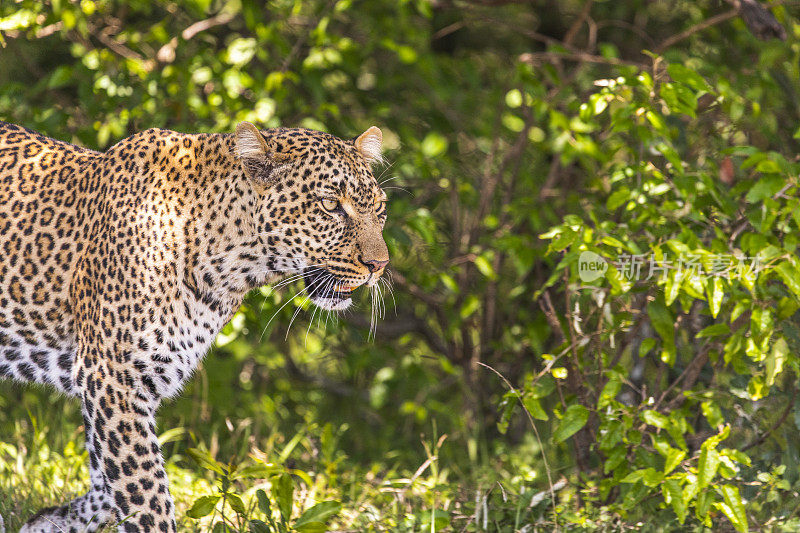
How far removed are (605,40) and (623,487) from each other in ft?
14.4

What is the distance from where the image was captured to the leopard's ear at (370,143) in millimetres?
4172

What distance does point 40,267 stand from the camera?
13.6 feet

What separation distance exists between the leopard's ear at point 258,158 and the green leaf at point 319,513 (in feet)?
4.51

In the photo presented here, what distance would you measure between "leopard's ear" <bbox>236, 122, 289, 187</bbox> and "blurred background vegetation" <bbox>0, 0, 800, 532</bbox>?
36.6 inches

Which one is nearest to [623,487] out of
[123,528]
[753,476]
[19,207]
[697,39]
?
[753,476]

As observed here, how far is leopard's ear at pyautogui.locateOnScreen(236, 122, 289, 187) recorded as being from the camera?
12.4 ft

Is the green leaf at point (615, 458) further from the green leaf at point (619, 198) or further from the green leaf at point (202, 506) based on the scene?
the green leaf at point (202, 506)

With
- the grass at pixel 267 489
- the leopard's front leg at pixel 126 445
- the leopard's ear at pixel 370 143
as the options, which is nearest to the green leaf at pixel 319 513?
the grass at pixel 267 489

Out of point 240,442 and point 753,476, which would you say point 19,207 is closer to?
point 240,442

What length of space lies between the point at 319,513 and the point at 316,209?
4.21 ft

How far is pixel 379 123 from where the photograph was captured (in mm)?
6832

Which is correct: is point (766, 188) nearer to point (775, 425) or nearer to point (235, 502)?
point (775, 425)

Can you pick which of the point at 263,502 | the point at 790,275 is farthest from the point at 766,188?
the point at 263,502

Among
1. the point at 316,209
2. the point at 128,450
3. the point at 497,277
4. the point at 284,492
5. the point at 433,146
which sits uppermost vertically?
the point at 316,209
